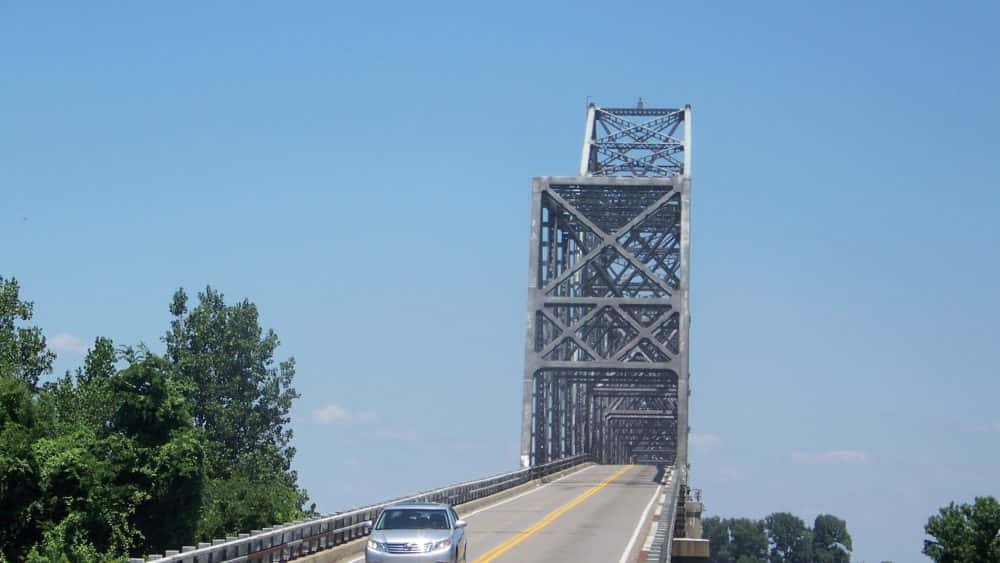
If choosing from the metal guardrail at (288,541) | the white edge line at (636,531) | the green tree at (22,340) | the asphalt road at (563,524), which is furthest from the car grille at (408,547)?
the green tree at (22,340)

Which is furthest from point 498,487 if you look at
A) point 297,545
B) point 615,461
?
point 615,461

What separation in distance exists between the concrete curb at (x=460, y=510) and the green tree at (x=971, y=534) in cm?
2143

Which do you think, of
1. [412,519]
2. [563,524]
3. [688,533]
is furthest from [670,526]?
[688,533]

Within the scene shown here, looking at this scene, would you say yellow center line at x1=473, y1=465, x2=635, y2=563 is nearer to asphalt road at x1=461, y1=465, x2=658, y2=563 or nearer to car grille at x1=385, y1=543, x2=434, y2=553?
asphalt road at x1=461, y1=465, x2=658, y2=563

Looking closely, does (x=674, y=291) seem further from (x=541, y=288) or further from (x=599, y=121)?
(x=599, y=121)

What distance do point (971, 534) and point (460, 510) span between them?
46.2m

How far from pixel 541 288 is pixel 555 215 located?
20.1ft

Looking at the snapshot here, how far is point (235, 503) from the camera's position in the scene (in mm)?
65688

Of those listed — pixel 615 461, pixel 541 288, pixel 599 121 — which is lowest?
pixel 615 461

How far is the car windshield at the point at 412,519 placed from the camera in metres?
29.2

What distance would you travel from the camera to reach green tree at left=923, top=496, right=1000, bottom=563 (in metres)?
82.2

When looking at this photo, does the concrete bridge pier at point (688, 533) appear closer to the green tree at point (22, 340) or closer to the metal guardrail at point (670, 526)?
the metal guardrail at point (670, 526)

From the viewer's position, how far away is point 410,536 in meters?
28.6

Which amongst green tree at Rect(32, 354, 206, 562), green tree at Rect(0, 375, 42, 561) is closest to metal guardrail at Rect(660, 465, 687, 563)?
green tree at Rect(32, 354, 206, 562)
